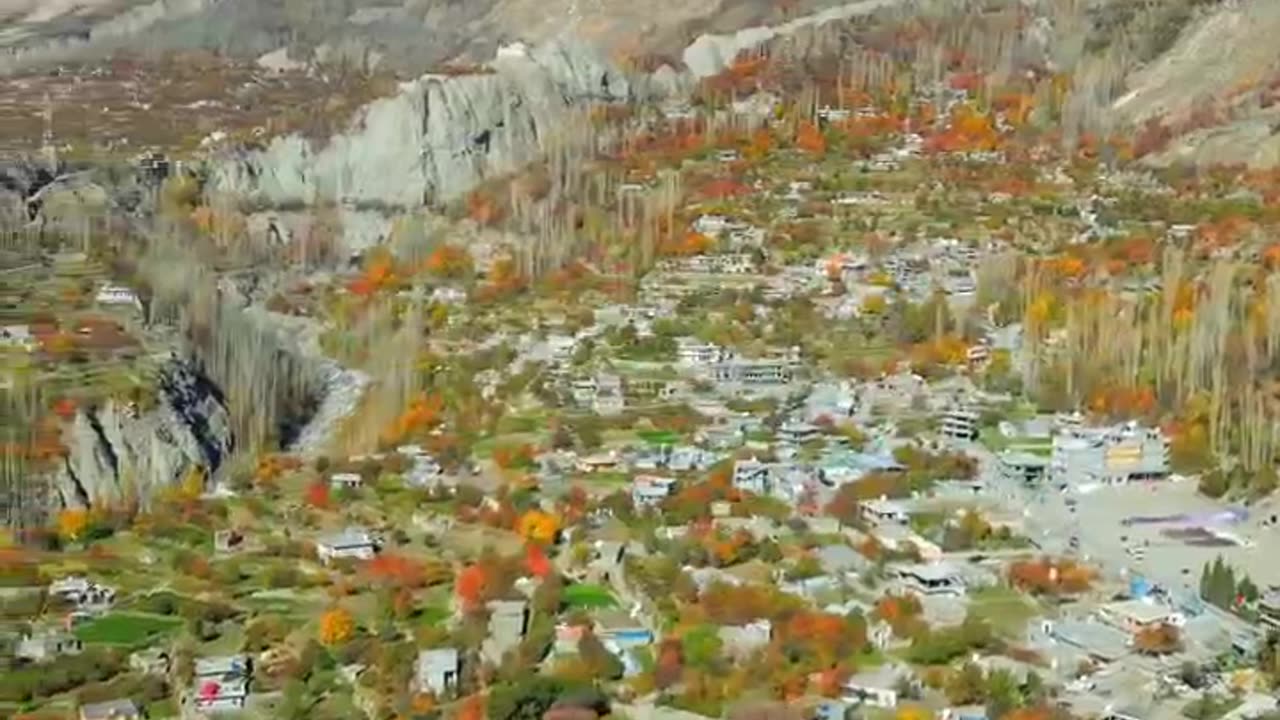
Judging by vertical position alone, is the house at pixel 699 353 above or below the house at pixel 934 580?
above

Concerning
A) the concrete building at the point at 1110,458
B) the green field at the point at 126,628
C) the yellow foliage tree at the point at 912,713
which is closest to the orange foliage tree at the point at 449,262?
the concrete building at the point at 1110,458

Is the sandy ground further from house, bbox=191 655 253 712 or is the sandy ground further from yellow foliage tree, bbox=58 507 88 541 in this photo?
yellow foliage tree, bbox=58 507 88 541

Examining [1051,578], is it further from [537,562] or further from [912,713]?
[537,562]

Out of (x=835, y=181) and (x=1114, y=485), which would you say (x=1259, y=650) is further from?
(x=835, y=181)

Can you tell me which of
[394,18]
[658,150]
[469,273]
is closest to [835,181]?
[658,150]

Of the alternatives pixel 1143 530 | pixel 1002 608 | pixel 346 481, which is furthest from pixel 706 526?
pixel 346 481

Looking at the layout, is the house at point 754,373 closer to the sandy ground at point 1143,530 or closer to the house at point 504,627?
the sandy ground at point 1143,530
